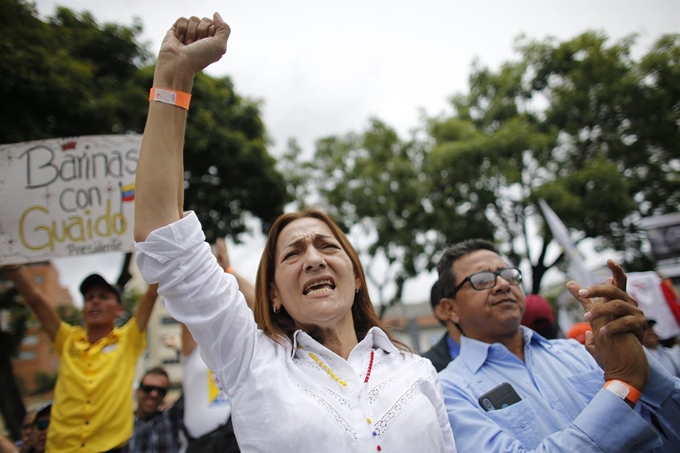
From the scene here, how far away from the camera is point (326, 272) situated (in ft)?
5.32

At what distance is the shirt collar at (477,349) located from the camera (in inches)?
79.0

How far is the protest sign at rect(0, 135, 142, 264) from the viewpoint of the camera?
273 centimetres

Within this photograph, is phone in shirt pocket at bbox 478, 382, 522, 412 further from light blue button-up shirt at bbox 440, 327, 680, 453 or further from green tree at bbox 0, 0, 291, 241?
green tree at bbox 0, 0, 291, 241

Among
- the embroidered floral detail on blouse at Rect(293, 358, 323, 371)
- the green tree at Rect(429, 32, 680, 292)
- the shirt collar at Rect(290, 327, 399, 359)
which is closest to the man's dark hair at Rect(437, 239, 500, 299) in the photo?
the shirt collar at Rect(290, 327, 399, 359)

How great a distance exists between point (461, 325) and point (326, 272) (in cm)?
101

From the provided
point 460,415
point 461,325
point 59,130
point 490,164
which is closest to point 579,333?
point 461,325

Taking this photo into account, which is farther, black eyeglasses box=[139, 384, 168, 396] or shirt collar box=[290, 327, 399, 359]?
black eyeglasses box=[139, 384, 168, 396]

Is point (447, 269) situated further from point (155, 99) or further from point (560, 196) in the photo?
point (560, 196)

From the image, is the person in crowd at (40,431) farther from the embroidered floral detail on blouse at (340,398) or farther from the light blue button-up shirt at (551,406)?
the light blue button-up shirt at (551,406)

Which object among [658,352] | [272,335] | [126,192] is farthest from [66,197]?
[658,352]

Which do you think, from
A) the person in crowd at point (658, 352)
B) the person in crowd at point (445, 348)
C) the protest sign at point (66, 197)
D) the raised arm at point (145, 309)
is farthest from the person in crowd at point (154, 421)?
the person in crowd at point (658, 352)

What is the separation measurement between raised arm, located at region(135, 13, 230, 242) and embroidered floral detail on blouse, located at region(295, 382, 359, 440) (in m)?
0.66

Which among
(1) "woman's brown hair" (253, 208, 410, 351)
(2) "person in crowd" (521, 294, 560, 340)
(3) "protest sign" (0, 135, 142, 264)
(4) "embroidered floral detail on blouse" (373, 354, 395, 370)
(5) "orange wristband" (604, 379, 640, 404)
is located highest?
(3) "protest sign" (0, 135, 142, 264)

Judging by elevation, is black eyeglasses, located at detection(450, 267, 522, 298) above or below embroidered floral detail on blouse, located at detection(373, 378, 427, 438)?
above
